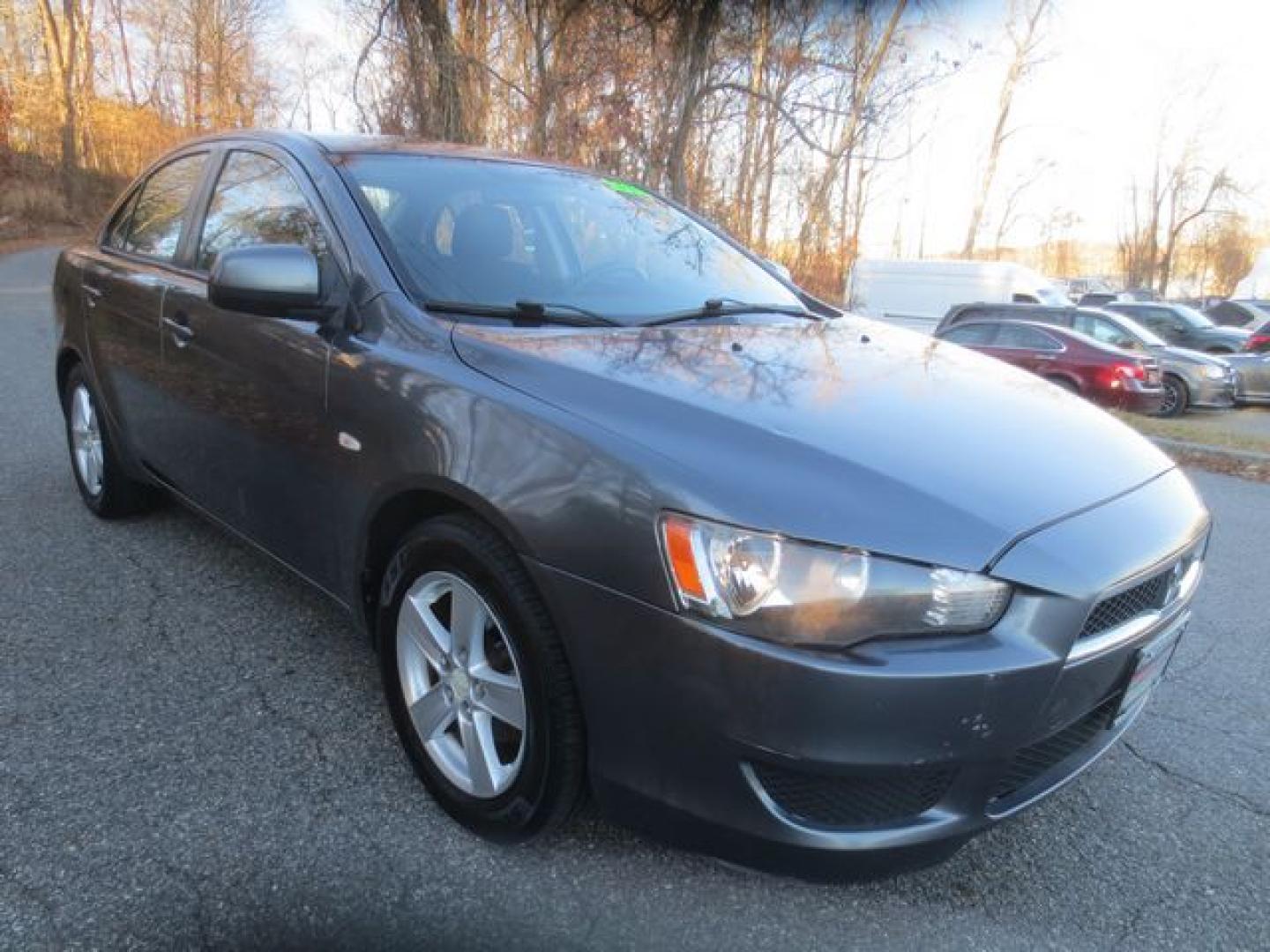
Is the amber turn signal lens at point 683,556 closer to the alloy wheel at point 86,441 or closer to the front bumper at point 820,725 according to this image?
the front bumper at point 820,725

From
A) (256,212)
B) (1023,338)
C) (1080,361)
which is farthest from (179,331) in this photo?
(1023,338)

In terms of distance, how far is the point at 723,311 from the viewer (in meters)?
2.77

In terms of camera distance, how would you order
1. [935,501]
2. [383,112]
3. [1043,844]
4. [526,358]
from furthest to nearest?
[383,112], [1043,844], [526,358], [935,501]

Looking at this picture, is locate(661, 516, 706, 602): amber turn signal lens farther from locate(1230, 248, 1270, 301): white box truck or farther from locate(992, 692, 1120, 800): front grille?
locate(1230, 248, 1270, 301): white box truck

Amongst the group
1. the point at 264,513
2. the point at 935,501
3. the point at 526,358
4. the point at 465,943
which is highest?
the point at 526,358

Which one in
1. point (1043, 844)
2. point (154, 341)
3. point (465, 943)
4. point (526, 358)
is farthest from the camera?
point (154, 341)

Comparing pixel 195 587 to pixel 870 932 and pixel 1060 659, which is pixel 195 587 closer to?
pixel 870 932

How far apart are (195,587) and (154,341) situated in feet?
2.99

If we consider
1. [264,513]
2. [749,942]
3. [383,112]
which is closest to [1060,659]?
[749,942]

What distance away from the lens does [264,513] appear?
274 cm

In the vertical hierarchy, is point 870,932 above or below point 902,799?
below

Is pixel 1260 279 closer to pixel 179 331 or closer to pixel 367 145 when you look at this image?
pixel 367 145

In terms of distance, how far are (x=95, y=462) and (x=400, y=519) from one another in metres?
2.56

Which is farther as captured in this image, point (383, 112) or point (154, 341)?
point (383, 112)
